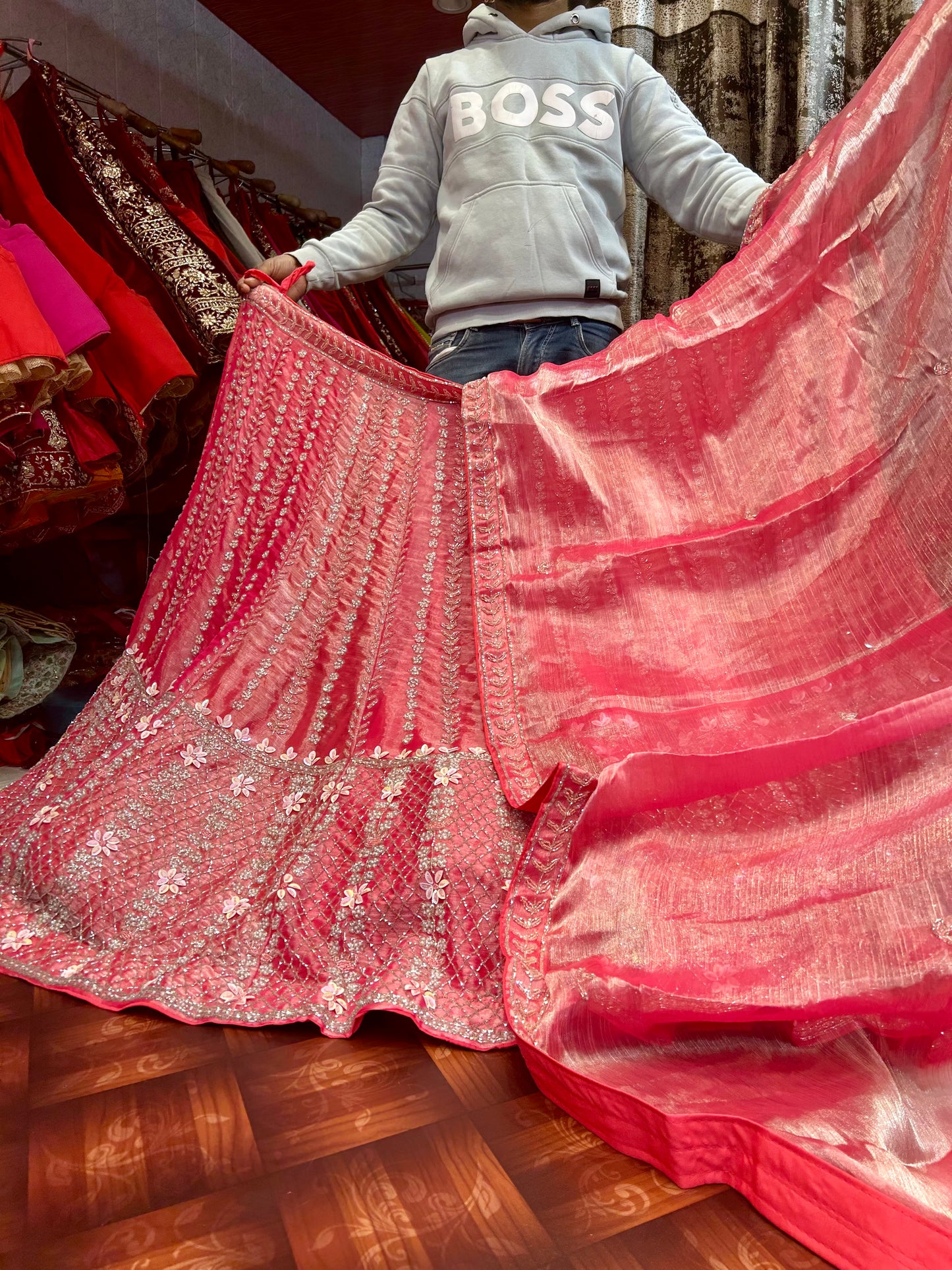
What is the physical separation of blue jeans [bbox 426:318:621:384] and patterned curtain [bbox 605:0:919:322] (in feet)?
2.63

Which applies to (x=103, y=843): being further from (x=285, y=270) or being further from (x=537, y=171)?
(x=537, y=171)

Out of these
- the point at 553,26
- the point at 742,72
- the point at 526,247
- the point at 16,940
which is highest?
the point at 742,72

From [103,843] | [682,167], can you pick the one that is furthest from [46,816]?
[682,167]

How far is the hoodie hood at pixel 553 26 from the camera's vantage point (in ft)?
4.97

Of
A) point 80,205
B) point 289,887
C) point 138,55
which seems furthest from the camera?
point 138,55

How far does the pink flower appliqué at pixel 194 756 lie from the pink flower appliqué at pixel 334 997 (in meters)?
0.38

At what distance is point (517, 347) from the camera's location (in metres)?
1.47

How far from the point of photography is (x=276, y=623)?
4.25ft

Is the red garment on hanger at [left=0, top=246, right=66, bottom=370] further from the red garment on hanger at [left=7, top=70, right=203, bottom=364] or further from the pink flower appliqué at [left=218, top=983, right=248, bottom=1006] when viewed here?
the pink flower appliqué at [left=218, top=983, right=248, bottom=1006]

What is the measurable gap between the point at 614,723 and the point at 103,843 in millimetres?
611

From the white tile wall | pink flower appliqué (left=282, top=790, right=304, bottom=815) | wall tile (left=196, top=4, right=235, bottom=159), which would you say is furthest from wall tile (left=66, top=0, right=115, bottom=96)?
pink flower appliqué (left=282, top=790, right=304, bottom=815)

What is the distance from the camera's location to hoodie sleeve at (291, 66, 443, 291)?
1.52 m

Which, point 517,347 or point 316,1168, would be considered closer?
point 316,1168

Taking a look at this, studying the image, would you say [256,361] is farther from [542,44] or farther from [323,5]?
[323,5]
